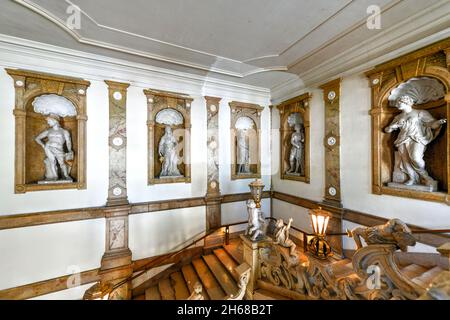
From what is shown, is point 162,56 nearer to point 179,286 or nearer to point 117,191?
point 117,191

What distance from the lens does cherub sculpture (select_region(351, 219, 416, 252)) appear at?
1694mm

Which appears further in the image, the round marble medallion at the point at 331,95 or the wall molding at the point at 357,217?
the round marble medallion at the point at 331,95

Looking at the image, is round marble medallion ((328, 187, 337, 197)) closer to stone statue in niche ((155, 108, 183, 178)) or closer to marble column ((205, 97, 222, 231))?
marble column ((205, 97, 222, 231))

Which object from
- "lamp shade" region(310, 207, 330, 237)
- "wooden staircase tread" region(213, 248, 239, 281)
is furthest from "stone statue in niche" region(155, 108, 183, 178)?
"lamp shade" region(310, 207, 330, 237)

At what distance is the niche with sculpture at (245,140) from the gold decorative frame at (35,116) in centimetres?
384

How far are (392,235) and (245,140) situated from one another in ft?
15.1

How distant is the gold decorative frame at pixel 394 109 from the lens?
2807 mm

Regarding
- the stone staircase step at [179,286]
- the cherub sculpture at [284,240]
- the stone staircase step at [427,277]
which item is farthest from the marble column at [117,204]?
the stone staircase step at [427,277]

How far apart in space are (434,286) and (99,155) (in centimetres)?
548

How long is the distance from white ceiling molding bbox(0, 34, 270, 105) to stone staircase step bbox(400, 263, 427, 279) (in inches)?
213

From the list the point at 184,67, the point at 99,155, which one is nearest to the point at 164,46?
the point at 184,67

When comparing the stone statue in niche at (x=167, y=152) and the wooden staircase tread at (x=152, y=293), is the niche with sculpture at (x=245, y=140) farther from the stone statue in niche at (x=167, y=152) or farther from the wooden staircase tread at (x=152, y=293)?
the wooden staircase tread at (x=152, y=293)

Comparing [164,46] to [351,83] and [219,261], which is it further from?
[219,261]

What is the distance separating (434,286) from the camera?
4.51ft
